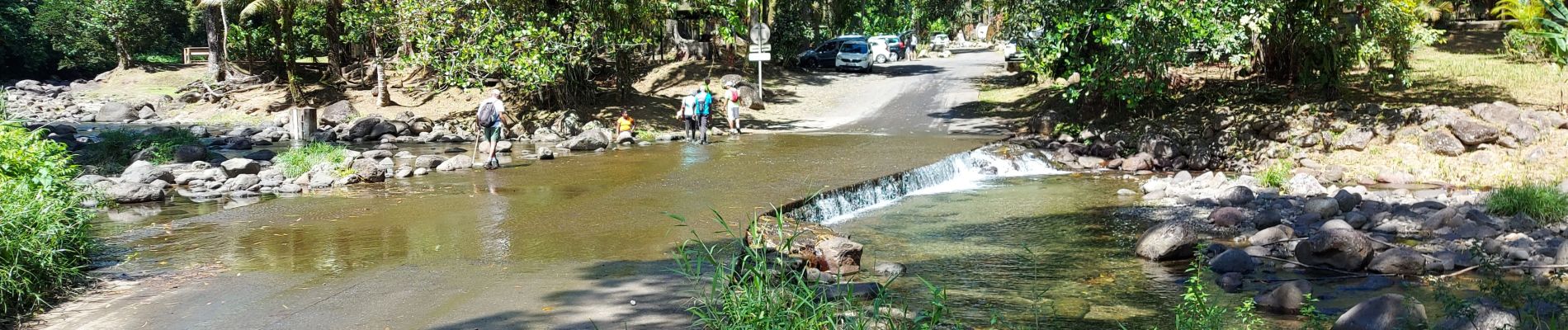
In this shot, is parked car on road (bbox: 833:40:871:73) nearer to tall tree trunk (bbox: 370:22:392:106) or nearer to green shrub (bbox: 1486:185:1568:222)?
tall tree trunk (bbox: 370:22:392:106)

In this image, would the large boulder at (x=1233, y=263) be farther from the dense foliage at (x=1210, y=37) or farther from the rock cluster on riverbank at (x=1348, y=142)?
the dense foliage at (x=1210, y=37)

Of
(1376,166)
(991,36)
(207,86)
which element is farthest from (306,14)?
(991,36)

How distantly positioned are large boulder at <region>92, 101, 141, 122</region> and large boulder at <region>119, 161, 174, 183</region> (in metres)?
16.5

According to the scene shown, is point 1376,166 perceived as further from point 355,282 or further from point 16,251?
point 16,251

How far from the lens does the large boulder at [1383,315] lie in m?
6.73

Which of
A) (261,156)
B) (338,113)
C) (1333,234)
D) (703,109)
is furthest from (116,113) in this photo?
(1333,234)

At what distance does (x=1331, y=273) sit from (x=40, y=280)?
10.1m

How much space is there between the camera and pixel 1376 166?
16.6m

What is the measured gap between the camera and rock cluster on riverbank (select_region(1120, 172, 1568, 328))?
9.20 metres

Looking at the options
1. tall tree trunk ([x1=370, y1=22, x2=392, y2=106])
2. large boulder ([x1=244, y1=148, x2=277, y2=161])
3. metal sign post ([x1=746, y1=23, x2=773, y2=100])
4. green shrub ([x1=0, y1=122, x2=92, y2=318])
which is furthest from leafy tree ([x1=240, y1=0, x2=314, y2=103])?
green shrub ([x1=0, y1=122, x2=92, y2=318])

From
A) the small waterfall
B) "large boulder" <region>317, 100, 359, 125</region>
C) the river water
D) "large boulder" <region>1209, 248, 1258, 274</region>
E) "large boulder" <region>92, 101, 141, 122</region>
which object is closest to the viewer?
the river water

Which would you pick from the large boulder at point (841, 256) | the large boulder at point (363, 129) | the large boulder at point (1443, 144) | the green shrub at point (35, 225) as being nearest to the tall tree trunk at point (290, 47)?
the large boulder at point (363, 129)

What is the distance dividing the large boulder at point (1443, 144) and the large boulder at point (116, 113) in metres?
30.2

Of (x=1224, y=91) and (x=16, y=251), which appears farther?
(x=1224, y=91)
